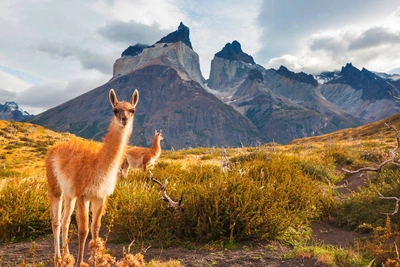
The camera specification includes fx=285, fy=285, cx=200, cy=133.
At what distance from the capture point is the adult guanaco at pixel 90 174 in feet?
15.7

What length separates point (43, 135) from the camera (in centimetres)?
4472

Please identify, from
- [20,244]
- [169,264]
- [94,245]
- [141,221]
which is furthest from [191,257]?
[20,244]

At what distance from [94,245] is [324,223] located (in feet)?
22.2

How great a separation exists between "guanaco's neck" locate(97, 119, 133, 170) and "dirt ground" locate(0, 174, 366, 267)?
140 cm

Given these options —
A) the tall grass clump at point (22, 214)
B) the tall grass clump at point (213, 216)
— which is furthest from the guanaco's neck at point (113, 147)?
the tall grass clump at point (22, 214)

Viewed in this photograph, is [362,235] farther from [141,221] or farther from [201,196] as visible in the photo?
[141,221]

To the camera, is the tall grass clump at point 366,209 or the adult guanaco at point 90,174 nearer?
the adult guanaco at point 90,174

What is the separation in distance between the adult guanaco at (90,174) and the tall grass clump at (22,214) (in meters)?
1.95

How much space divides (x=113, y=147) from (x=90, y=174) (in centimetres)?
59

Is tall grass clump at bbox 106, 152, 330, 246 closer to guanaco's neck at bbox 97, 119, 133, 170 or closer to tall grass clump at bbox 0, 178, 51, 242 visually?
tall grass clump at bbox 0, 178, 51, 242

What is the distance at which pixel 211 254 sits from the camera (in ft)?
17.5

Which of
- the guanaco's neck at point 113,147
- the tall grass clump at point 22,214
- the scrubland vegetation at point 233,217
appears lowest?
the tall grass clump at point 22,214

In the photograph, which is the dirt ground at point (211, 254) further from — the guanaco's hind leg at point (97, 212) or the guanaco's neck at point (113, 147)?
the guanaco's neck at point (113, 147)

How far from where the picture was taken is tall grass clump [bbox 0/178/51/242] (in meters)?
6.68
